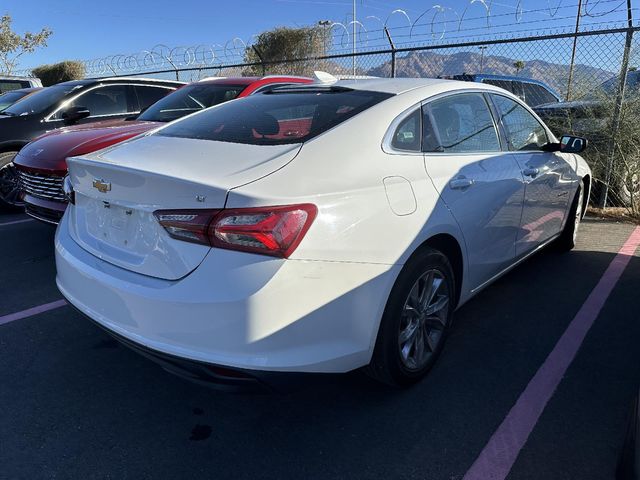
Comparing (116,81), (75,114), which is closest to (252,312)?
(75,114)

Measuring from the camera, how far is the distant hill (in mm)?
7043

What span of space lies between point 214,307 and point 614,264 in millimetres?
4299

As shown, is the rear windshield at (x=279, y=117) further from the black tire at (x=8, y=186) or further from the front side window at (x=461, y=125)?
the black tire at (x=8, y=186)

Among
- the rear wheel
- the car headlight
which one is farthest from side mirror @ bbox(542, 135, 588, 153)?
the car headlight

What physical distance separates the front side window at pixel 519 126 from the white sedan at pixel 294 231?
44 centimetres

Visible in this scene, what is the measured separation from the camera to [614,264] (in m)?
4.86

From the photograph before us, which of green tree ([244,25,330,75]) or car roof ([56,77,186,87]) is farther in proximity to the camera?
green tree ([244,25,330,75])

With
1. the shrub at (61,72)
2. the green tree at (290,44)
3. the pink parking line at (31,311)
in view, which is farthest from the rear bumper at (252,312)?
the shrub at (61,72)

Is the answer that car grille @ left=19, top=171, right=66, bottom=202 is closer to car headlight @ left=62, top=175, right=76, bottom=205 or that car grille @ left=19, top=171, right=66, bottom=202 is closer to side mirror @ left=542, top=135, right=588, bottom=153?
car headlight @ left=62, top=175, right=76, bottom=205

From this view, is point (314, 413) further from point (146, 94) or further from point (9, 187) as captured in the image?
point (146, 94)

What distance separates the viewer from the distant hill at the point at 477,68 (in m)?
7.04

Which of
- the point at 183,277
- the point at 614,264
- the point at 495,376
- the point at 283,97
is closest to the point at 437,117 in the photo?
the point at 283,97

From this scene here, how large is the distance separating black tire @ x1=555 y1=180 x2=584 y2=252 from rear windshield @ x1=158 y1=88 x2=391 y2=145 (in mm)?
2833

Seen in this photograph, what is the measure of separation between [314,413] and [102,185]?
60.4 inches
